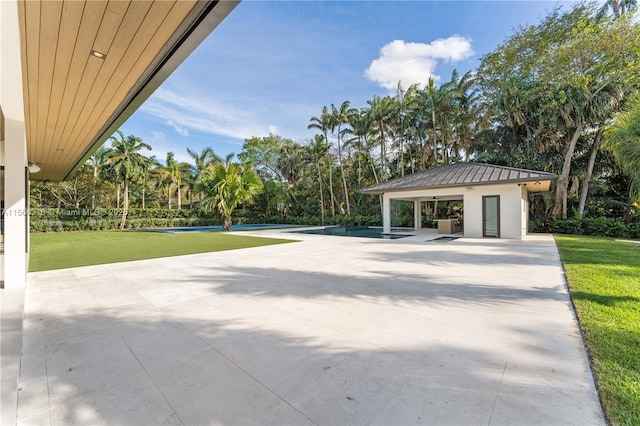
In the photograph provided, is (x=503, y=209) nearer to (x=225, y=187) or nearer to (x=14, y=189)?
(x=14, y=189)

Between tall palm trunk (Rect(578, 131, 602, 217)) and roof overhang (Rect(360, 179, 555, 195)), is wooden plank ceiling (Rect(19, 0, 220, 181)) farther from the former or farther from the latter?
tall palm trunk (Rect(578, 131, 602, 217))

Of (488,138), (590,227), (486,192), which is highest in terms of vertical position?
(488,138)

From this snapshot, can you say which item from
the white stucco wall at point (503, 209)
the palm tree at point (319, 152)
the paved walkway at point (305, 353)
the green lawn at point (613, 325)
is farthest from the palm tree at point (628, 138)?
the palm tree at point (319, 152)

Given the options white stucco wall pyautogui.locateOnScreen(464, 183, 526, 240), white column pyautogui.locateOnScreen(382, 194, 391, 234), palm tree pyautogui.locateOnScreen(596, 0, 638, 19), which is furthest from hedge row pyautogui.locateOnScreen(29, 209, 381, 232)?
palm tree pyautogui.locateOnScreen(596, 0, 638, 19)

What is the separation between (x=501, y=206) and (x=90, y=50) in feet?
47.4

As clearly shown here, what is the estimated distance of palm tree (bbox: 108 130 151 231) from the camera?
22.1 m

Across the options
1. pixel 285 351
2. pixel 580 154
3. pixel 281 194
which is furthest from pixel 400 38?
pixel 285 351

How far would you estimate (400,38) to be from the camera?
19219 mm

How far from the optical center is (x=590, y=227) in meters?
13.9

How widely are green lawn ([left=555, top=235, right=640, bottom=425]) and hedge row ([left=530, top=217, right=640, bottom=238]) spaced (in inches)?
351

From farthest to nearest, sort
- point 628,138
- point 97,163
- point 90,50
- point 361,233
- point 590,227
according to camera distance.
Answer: point 97,163 → point 361,233 → point 590,227 → point 628,138 → point 90,50

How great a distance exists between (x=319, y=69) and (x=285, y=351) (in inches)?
805

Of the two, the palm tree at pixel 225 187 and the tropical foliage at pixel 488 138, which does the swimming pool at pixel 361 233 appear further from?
the palm tree at pixel 225 187

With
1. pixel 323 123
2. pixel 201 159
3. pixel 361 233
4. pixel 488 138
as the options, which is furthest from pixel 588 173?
pixel 201 159
